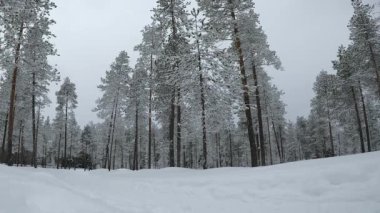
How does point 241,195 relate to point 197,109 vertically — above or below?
below

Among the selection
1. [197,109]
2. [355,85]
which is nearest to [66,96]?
[197,109]

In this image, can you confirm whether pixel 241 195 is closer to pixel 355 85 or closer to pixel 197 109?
pixel 197 109

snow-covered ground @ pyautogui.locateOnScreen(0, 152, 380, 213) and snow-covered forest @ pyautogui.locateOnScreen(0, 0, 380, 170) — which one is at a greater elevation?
snow-covered forest @ pyautogui.locateOnScreen(0, 0, 380, 170)

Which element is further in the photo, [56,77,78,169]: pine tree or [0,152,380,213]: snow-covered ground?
[56,77,78,169]: pine tree

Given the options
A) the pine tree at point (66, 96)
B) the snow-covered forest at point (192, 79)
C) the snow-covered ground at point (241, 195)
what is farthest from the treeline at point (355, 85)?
the pine tree at point (66, 96)

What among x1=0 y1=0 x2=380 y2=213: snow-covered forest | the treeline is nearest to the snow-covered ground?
x1=0 y1=0 x2=380 y2=213: snow-covered forest

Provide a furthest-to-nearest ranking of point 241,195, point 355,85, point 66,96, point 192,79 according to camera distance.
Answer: point 66,96, point 355,85, point 192,79, point 241,195

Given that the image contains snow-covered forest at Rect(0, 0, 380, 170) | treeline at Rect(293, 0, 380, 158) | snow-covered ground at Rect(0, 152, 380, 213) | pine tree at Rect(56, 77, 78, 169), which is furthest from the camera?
pine tree at Rect(56, 77, 78, 169)

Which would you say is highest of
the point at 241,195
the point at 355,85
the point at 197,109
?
the point at 355,85

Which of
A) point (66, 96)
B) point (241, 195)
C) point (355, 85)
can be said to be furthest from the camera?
point (66, 96)

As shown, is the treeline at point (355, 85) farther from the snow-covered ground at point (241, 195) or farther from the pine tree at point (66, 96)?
the pine tree at point (66, 96)

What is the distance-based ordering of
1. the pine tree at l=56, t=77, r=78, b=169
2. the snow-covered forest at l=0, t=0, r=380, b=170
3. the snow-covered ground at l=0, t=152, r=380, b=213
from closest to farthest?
the snow-covered ground at l=0, t=152, r=380, b=213, the snow-covered forest at l=0, t=0, r=380, b=170, the pine tree at l=56, t=77, r=78, b=169

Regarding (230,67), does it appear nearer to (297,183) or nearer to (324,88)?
(297,183)

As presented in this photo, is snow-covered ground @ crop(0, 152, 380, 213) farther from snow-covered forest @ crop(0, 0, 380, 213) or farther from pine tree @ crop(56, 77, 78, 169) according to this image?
pine tree @ crop(56, 77, 78, 169)
